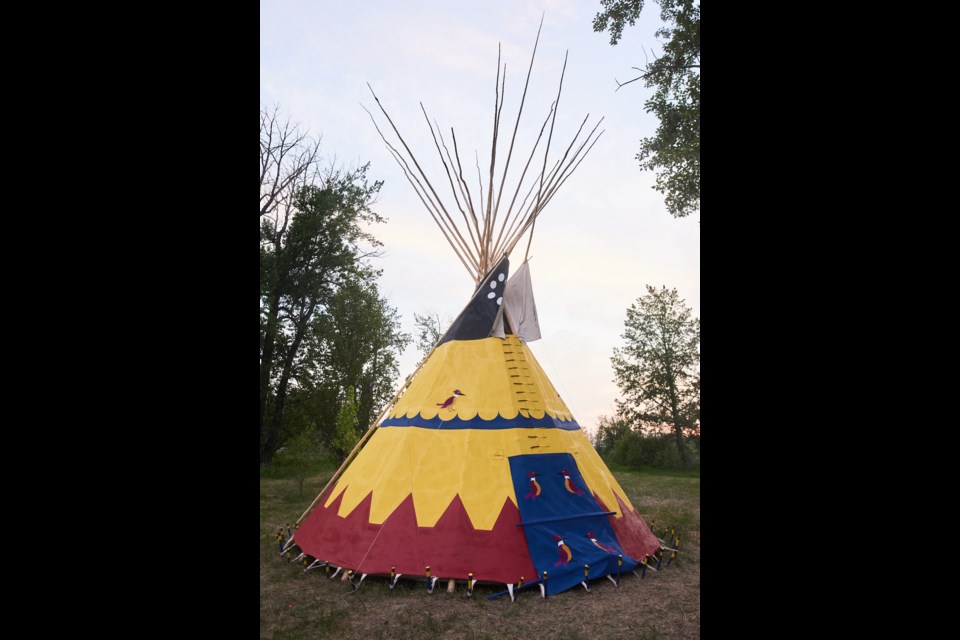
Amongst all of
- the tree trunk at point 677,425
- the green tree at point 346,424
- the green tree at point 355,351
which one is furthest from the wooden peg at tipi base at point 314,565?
the tree trunk at point 677,425

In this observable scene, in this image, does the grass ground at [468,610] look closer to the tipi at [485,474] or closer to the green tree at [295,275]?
the tipi at [485,474]

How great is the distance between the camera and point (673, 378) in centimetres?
1428

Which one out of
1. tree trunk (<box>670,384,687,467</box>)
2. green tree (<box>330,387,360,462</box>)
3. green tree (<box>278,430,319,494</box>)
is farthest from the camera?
tree trunk (<box>670,384,687,467</box>)

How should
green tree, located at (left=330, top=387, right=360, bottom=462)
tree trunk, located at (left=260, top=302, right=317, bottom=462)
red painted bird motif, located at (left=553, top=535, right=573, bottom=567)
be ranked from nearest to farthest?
1. red painted bird motif, located at (left=553, top=535, right=573, bottom=567)
2. green tree, located at (left=330, top=387, right=360, bottom=462)
3. tree trunk, located at (left=260, top=302, right=317, bottom=462)

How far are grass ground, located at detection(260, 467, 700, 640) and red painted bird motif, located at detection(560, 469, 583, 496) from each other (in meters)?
0.75

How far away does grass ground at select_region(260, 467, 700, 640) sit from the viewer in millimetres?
3510

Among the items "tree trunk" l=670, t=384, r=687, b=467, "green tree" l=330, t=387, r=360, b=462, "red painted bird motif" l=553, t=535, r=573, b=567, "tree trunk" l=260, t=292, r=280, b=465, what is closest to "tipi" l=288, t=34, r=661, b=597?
"red painted bird motif" l=553, t=535, r=573, b=567

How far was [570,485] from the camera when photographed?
15.6ft

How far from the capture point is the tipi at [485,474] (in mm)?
4250

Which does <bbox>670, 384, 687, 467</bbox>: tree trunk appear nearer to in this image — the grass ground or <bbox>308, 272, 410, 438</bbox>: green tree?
<bbox>308, 272, 410, 438</bbox>: green tree

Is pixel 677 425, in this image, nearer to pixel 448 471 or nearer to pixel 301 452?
pixel 301 452

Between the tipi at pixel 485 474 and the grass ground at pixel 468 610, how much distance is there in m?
0.14
